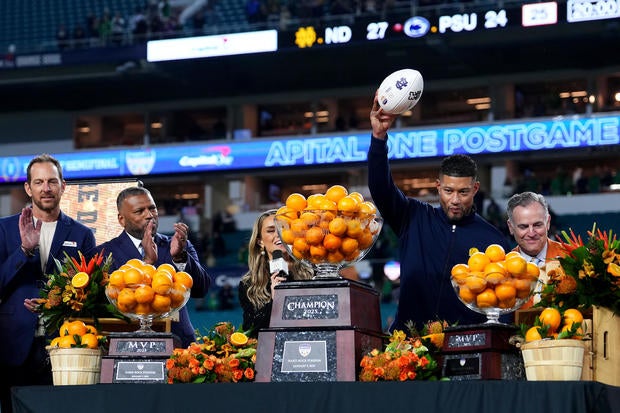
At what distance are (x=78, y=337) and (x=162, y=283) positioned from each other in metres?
0.44

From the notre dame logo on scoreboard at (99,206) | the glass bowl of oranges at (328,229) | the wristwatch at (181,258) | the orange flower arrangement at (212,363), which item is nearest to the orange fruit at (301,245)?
the glass bowl of oranges at (328,229)

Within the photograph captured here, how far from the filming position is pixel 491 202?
23.9 metres

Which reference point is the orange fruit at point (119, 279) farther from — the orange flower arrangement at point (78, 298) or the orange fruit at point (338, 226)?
the orange fruit at point (338, 226)

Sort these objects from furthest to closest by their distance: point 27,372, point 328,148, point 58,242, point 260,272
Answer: point 328,148 < point 58,242 < point 27,372 < point 260,272

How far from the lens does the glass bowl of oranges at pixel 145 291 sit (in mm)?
4141

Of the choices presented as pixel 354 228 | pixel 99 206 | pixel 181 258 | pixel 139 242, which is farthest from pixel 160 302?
pixel 99 206

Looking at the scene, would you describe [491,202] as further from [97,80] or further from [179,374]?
[179,374]

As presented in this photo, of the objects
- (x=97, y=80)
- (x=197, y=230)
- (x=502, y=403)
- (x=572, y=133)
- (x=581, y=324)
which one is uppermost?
(x=97, y=80)

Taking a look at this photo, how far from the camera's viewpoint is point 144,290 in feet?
13.5

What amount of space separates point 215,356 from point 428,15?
21.2 metres

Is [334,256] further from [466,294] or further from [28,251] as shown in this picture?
[28,251]

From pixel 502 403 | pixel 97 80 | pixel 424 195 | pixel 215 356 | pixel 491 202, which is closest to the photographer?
pixel 502 403

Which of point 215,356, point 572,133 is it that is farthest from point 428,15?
point 215,356

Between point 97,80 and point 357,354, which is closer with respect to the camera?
point 357,354
